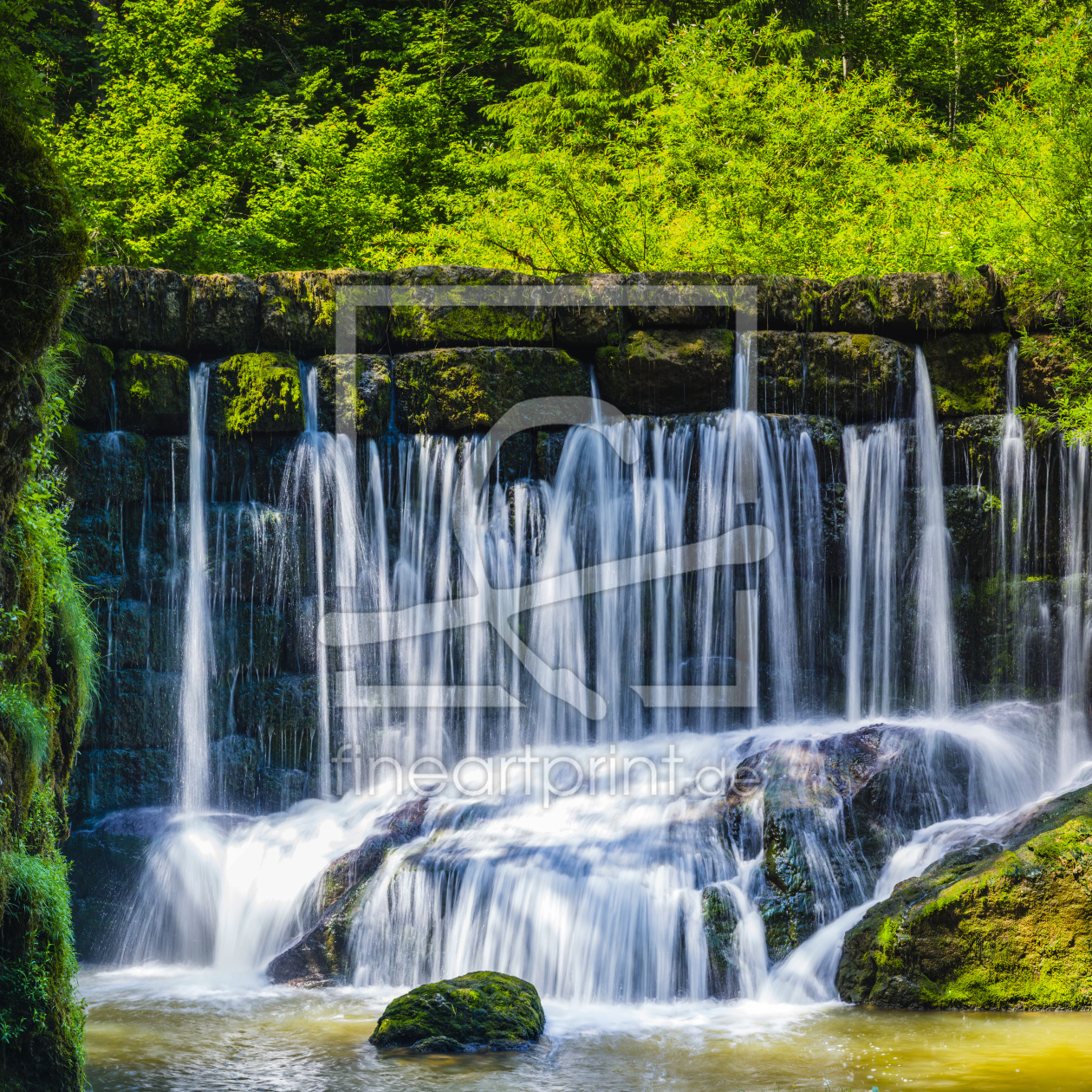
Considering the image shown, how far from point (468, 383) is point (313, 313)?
195 centimetres

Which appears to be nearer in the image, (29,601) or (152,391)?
(29,601)

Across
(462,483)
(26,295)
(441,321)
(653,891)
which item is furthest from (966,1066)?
(441,321)

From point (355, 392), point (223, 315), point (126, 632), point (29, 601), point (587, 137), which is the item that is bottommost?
point (126, 632)

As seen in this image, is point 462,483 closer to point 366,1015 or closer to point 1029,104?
point 366,1015

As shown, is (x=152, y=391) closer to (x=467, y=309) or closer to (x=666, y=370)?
(x=467, y=309)

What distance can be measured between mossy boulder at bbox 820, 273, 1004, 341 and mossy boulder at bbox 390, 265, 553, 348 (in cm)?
359

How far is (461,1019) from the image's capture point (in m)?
7.20

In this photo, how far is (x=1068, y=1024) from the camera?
7195 mm

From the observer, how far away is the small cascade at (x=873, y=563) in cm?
1238

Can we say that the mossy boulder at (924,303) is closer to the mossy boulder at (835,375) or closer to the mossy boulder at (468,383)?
the mossy boulder at (835,375)

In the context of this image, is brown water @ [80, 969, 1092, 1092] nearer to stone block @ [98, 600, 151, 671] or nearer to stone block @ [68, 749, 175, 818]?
stone block @ [68, 749, 175, 818]

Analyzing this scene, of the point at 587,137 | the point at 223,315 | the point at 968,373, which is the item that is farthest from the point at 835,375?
the point at 587,137

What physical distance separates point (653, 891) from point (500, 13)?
71.7 ft

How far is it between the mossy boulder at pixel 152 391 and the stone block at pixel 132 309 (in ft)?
0.63
